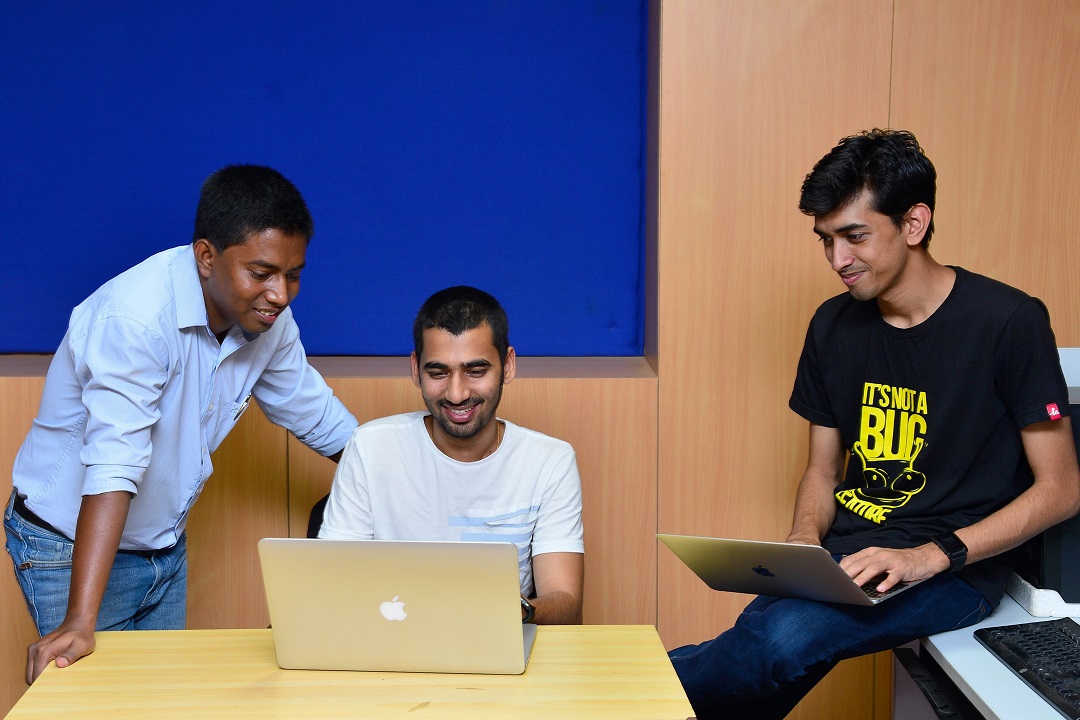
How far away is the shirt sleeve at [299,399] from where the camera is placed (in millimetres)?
2404

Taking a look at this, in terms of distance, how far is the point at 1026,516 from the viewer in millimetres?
1936

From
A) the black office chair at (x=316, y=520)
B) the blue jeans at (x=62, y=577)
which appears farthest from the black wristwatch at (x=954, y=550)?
the blue jeans at (x=62, y=577)

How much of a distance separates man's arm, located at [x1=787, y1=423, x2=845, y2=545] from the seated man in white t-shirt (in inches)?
20.7

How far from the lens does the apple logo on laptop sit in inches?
60.4

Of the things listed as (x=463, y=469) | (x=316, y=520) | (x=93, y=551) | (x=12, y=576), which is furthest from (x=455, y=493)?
(x=12, y=576)

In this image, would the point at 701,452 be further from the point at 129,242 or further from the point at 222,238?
the point at 129,242

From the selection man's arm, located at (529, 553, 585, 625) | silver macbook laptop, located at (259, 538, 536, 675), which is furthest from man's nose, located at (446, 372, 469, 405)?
silver macbook laptop, located at (259, 538, 536, 675)

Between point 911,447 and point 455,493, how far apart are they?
0.96 m

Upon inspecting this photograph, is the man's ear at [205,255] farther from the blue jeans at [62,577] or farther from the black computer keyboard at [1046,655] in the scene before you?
the black computer keyboard at [1046,655]

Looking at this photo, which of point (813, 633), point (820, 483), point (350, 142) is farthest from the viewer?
point (350, 142)

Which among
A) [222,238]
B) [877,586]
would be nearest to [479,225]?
[222,238]

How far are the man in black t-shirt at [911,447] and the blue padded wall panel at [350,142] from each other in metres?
1.09

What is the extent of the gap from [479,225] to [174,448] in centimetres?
126

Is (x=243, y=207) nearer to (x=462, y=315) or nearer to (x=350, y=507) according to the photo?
(x=462, y=315)
